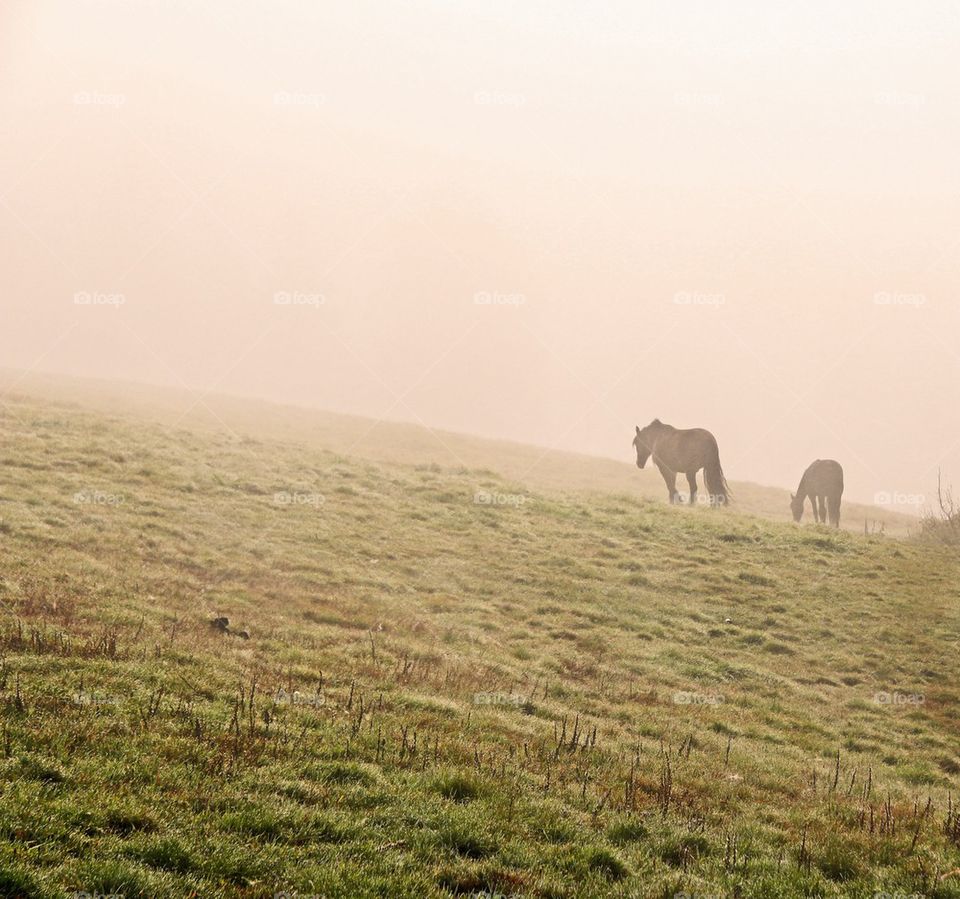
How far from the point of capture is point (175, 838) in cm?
714

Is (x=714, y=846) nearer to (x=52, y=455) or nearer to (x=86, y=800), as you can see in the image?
(x=86, y=800)

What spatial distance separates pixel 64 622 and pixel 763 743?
42.1ft

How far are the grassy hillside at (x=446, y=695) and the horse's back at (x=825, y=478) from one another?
8242 millimetres

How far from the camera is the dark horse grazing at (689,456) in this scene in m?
39.8

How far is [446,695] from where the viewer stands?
1420 centimetres

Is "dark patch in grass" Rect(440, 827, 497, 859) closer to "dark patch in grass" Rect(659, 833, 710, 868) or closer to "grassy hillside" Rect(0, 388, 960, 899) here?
"grassy hillside" Rect(0, 388, 960, 899)

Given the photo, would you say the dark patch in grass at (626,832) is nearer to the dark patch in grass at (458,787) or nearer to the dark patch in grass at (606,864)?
the dark patch in grass at (606,864)

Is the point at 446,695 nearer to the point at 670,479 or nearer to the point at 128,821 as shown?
the point at 128,821

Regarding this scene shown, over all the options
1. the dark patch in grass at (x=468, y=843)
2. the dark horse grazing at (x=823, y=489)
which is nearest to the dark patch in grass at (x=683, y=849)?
the dark patch in grass at (x=468, y=843)

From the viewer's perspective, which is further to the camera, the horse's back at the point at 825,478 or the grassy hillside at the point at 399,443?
the grassy hillside at the point at 399,443

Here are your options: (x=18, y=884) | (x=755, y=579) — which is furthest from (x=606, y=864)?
(x=755, y=579)

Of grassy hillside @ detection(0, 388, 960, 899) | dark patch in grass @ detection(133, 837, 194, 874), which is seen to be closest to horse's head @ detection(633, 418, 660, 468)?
grassy hillside @ detection(0, 388, 960, 899)

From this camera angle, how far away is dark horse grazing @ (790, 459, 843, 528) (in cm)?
3969

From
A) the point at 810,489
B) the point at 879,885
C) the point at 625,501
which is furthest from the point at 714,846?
the point at 810,489
